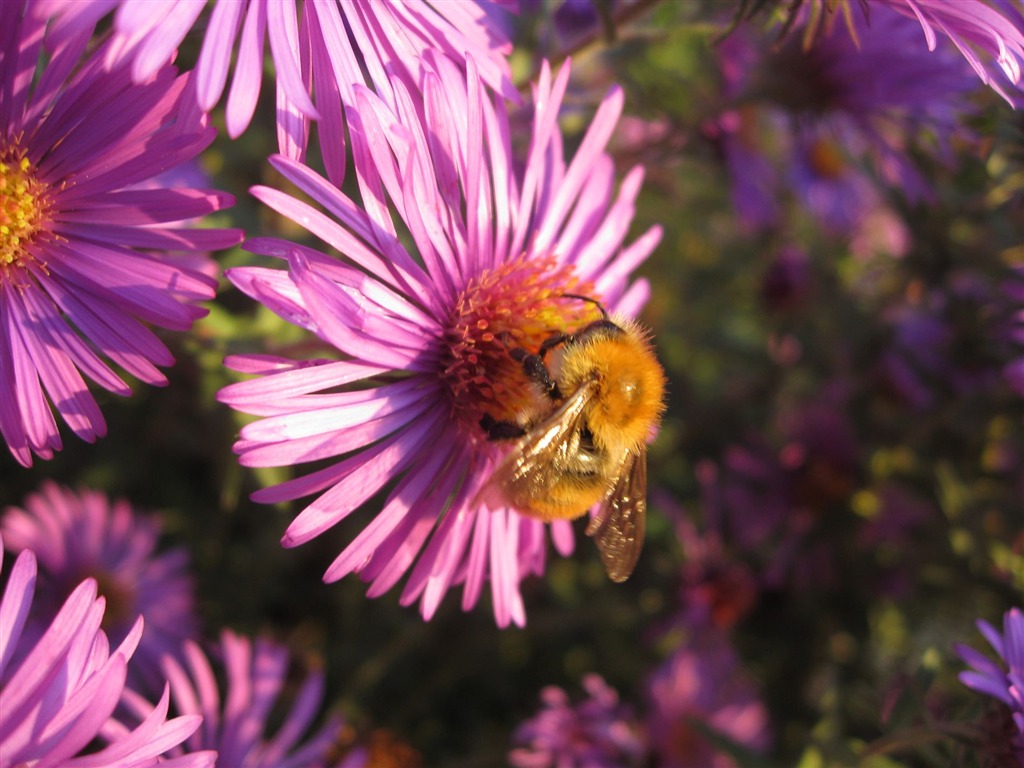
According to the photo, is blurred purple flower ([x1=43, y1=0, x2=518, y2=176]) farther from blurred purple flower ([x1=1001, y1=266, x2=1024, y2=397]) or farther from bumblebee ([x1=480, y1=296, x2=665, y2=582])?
blurred purple flower ([x1=1001, y1=266, x2=1024, y2=397])

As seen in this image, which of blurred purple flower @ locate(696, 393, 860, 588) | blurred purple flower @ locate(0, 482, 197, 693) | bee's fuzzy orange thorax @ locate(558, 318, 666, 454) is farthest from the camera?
blurred purple flower @ locate(696, 393, 860, 588)

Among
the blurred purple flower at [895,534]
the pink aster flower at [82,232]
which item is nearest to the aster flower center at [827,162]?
the blurred purple flower at [895,534]

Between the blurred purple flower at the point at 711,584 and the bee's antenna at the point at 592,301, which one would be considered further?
the blurred purple flower at the point at 711,584

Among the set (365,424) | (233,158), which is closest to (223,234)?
(365,424)

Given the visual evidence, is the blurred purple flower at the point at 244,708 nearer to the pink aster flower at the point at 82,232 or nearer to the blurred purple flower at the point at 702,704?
the pink aster flower at the point at 82,232

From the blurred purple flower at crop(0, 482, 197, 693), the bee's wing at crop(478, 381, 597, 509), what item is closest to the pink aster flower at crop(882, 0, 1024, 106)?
the bee's wing at crop(478, 381, 597, 509)

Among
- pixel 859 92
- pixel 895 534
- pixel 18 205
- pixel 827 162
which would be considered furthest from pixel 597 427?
pixel 827 162
